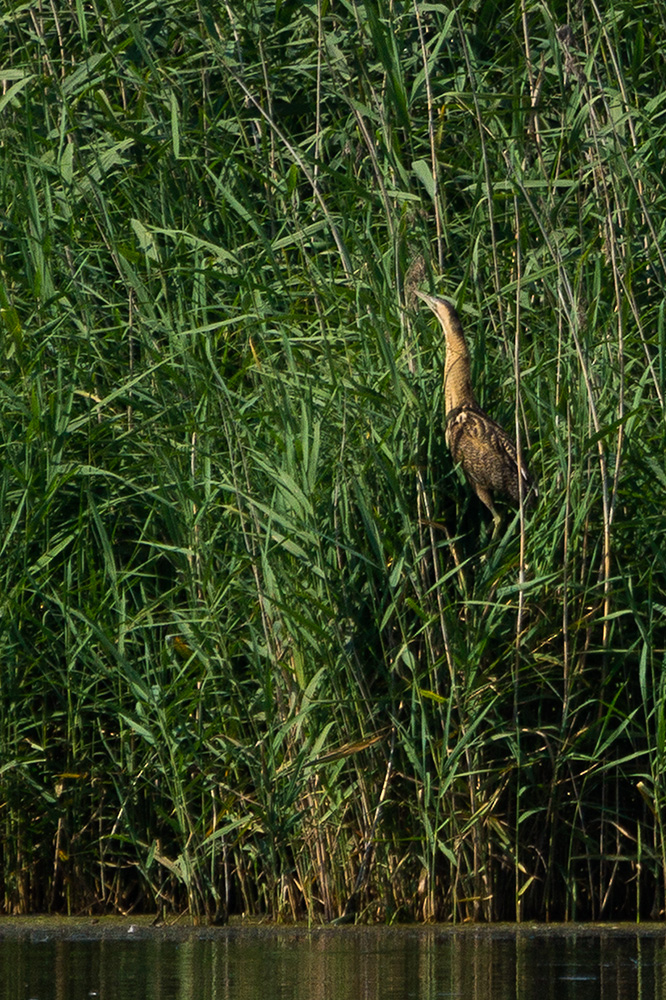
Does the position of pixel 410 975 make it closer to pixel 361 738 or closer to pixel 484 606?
pixel 361 738

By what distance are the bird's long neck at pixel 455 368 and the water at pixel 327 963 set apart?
1.59m

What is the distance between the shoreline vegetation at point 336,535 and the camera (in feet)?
16.4

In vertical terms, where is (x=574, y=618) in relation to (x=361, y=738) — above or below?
above

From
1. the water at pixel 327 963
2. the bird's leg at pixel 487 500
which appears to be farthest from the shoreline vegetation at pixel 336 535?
the water at pixel 327 963

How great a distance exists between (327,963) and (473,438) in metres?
1.63

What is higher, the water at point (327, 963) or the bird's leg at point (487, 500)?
the bird's leg at point (487, 500)

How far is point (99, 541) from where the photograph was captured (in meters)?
5.48

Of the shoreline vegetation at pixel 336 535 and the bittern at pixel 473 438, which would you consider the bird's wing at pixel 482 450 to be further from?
the shoreline vegetation at pixel 336 535

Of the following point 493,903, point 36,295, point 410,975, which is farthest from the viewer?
point 36,295

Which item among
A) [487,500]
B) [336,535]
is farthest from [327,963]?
[487,500]

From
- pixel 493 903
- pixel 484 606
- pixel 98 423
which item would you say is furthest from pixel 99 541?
pixel 493 903

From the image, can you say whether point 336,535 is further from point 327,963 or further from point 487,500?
point 327,963

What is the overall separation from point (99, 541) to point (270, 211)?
1304 millimetres

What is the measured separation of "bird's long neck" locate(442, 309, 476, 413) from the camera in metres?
5.25
